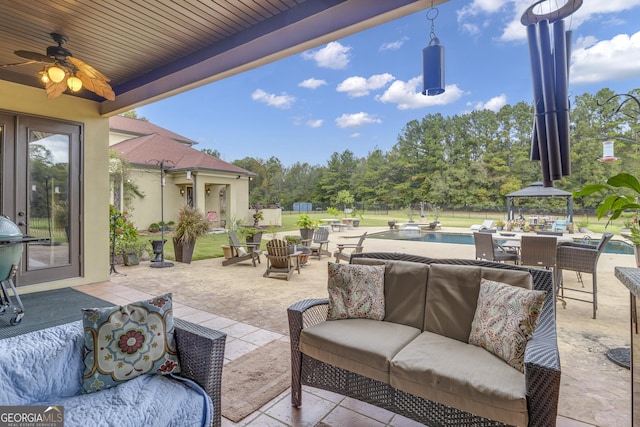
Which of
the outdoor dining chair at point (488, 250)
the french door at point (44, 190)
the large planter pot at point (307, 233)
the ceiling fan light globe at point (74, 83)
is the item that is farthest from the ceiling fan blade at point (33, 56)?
the large planter pot at point (307, 233)

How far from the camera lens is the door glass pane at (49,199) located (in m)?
4.92

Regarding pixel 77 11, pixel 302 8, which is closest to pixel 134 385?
pixel 302 8

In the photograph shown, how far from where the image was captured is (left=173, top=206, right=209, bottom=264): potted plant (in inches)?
290

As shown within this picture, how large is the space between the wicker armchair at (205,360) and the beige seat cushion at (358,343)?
2.17ft

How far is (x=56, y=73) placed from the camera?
3562mm

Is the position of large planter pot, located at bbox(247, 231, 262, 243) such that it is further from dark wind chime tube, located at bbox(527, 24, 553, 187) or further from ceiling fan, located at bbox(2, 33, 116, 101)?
dark wind chime tube, located at bbox(527, 24, 553, 187)

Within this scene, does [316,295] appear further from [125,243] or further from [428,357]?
[125,243]

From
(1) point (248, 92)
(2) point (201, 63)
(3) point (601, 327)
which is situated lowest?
(3) point (601, 327)

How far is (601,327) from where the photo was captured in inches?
141

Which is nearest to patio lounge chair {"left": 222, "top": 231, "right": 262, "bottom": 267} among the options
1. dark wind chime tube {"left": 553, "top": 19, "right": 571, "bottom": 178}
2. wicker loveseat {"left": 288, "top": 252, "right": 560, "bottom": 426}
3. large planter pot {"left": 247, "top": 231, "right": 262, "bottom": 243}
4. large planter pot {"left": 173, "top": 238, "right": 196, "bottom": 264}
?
large planter pot {"left": 247, "top": 231, "right": 262, "bottom": 243}

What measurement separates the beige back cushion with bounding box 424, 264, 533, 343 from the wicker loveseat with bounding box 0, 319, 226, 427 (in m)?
1.43

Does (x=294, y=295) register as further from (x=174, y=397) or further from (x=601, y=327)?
(x=601, y=327)

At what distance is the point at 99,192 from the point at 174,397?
17.3 ft

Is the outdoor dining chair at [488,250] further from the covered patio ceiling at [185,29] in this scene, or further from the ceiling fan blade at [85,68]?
the ceiling fan blade at [85,68]
